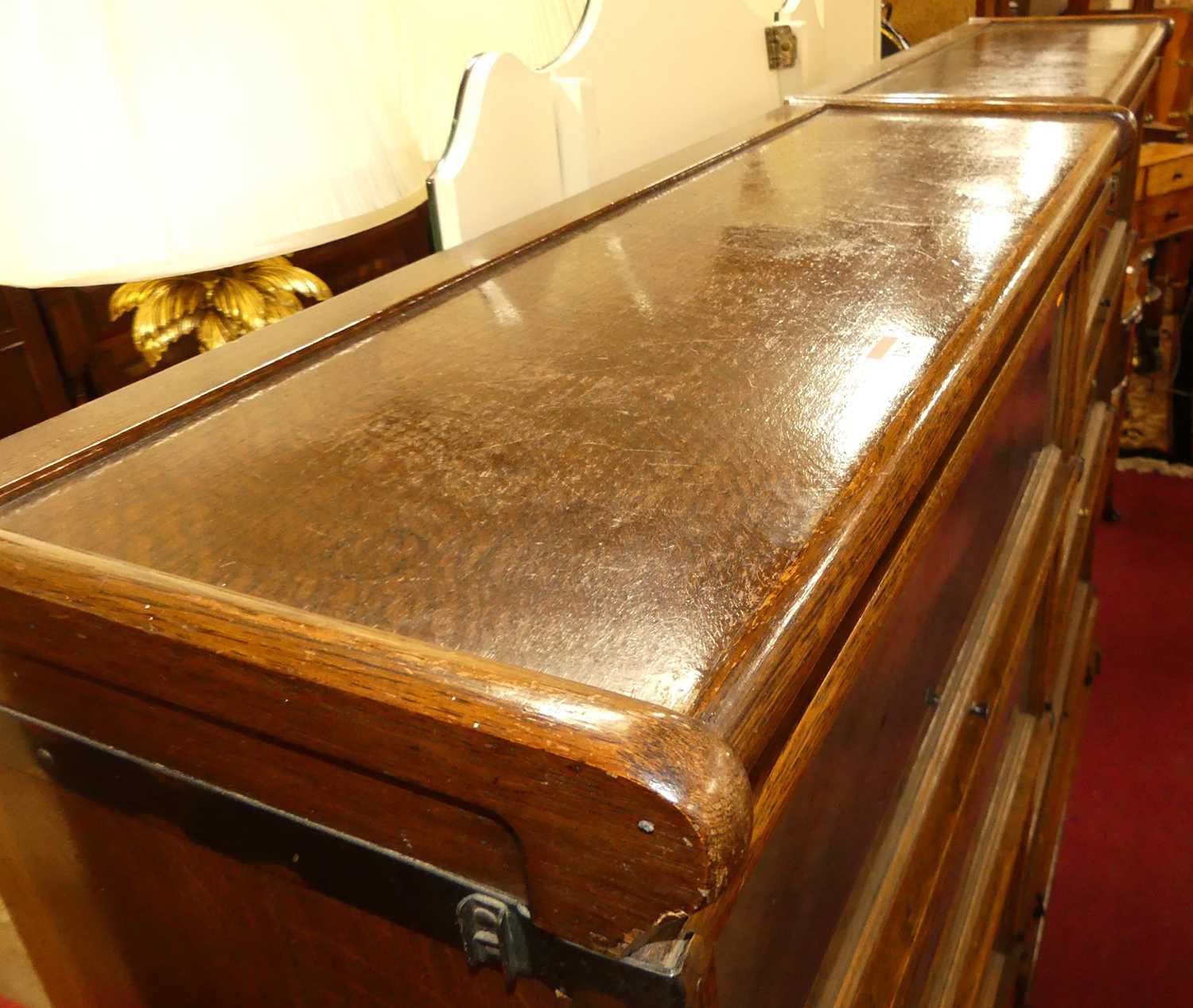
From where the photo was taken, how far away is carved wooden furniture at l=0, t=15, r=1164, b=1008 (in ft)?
1.16

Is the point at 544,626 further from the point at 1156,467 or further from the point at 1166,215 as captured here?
the point at 1156,467

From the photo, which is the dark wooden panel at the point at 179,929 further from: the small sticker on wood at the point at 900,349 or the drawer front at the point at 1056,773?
the drawer front at the point at 1056,773

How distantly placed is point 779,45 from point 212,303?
1243mm

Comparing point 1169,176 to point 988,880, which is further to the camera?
point 1169,176

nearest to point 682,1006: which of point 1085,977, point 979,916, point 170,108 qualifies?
point 170,108

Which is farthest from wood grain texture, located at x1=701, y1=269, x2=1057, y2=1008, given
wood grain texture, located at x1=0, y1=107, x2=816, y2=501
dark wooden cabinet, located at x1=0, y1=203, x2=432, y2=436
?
dark wooden cabinet, located at x1=0, y1=203, x2=432, y2=436

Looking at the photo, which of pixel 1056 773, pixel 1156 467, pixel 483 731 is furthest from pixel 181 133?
pixel 1156 467

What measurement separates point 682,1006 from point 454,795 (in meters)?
0.11

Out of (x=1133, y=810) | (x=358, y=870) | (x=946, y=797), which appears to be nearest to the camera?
(x=358, y=870)

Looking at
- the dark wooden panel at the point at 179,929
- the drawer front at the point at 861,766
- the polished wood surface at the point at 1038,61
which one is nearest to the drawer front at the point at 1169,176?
the polished wood surface at the point at 1038,61

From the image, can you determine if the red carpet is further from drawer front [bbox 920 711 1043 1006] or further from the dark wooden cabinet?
the dark wooden cabinet

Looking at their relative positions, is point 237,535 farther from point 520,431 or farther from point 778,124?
point 778,124

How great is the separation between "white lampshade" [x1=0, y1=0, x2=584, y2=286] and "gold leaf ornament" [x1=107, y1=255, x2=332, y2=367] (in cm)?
13

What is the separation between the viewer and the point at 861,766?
64cm
